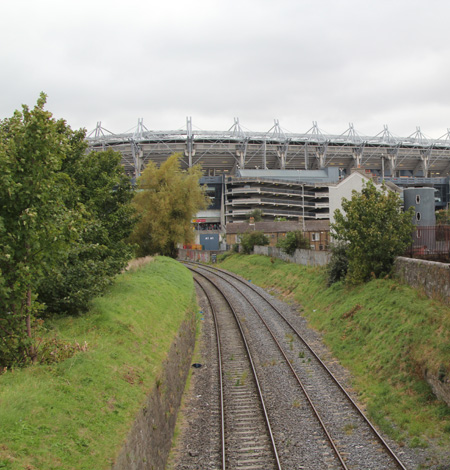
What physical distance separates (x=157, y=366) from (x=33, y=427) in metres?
5.11

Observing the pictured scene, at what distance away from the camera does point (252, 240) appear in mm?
54656

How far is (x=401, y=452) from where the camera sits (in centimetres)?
1022

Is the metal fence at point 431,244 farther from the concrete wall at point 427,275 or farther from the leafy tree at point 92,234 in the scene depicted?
the leafy tree at point 92,234

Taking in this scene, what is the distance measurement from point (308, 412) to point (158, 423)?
182 inches

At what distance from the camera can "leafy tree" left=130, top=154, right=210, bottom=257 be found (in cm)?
4359

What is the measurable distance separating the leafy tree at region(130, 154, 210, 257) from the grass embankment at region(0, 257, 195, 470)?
28.5 meters

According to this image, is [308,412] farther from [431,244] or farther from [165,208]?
[165,208]

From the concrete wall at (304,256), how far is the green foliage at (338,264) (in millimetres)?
4745

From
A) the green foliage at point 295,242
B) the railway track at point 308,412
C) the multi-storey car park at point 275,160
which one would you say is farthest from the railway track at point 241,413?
the multi-storey car park at point 275,160

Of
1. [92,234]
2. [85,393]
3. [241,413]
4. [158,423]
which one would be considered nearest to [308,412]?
[241,413]

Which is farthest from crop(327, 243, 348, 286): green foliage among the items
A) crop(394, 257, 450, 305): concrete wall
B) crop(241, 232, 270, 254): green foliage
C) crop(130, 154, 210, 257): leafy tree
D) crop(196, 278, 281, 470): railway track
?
crop(241, 232, 270, 254): green foliage

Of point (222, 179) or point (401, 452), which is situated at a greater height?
point (222, 179)

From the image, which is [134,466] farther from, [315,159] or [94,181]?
[315,159]

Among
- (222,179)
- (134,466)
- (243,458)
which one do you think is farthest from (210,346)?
(222,179)
